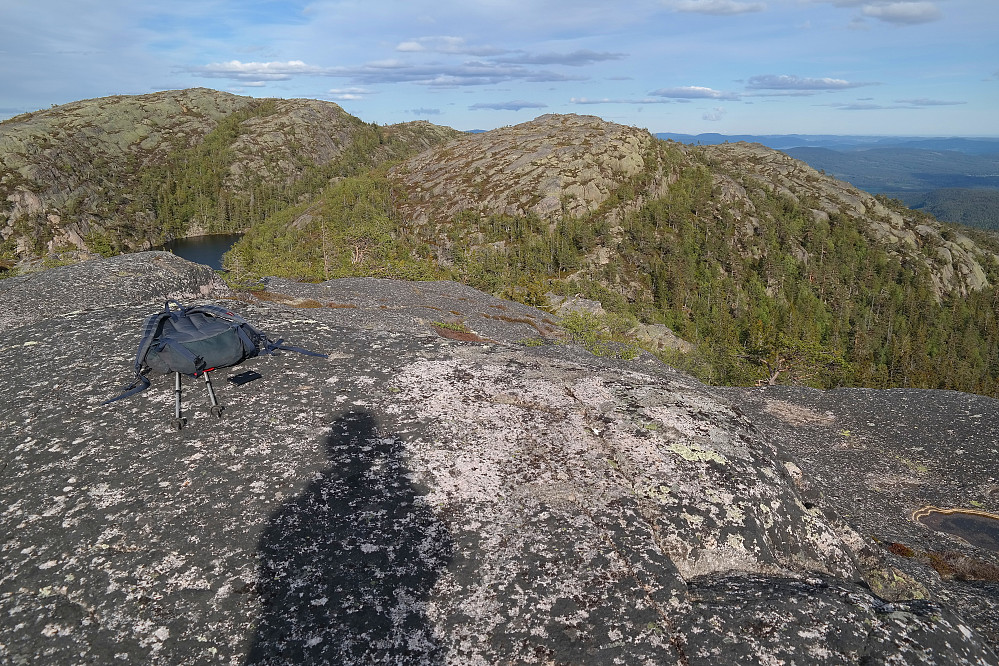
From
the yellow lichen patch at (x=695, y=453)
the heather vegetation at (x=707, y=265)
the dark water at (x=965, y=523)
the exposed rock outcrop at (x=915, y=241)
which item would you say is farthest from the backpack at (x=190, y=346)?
the exposed rock outcrop at (x=915, y=241)

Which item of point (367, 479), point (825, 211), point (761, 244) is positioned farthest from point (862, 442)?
point (825, 211)

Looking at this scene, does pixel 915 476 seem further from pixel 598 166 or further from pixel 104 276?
pixel 598 166

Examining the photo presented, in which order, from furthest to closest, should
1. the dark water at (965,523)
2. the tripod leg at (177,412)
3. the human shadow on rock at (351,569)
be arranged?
the dark water at (965,523)
the tripod leg at (177,412)
the human shadow on rock at (351,569)

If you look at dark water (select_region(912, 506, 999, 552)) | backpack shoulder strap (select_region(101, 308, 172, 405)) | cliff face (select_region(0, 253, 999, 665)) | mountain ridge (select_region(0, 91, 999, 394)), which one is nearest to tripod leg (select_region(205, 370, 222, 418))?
cliff face (select_region(0, 253, 999, 665))

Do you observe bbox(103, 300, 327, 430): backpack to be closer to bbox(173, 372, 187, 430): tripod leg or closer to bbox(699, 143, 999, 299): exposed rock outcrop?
bbox(173, 372, 187, 430): tripod leg

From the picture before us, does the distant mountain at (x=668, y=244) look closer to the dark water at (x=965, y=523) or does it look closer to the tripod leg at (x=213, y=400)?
the dark water at (x=965, y=523)
